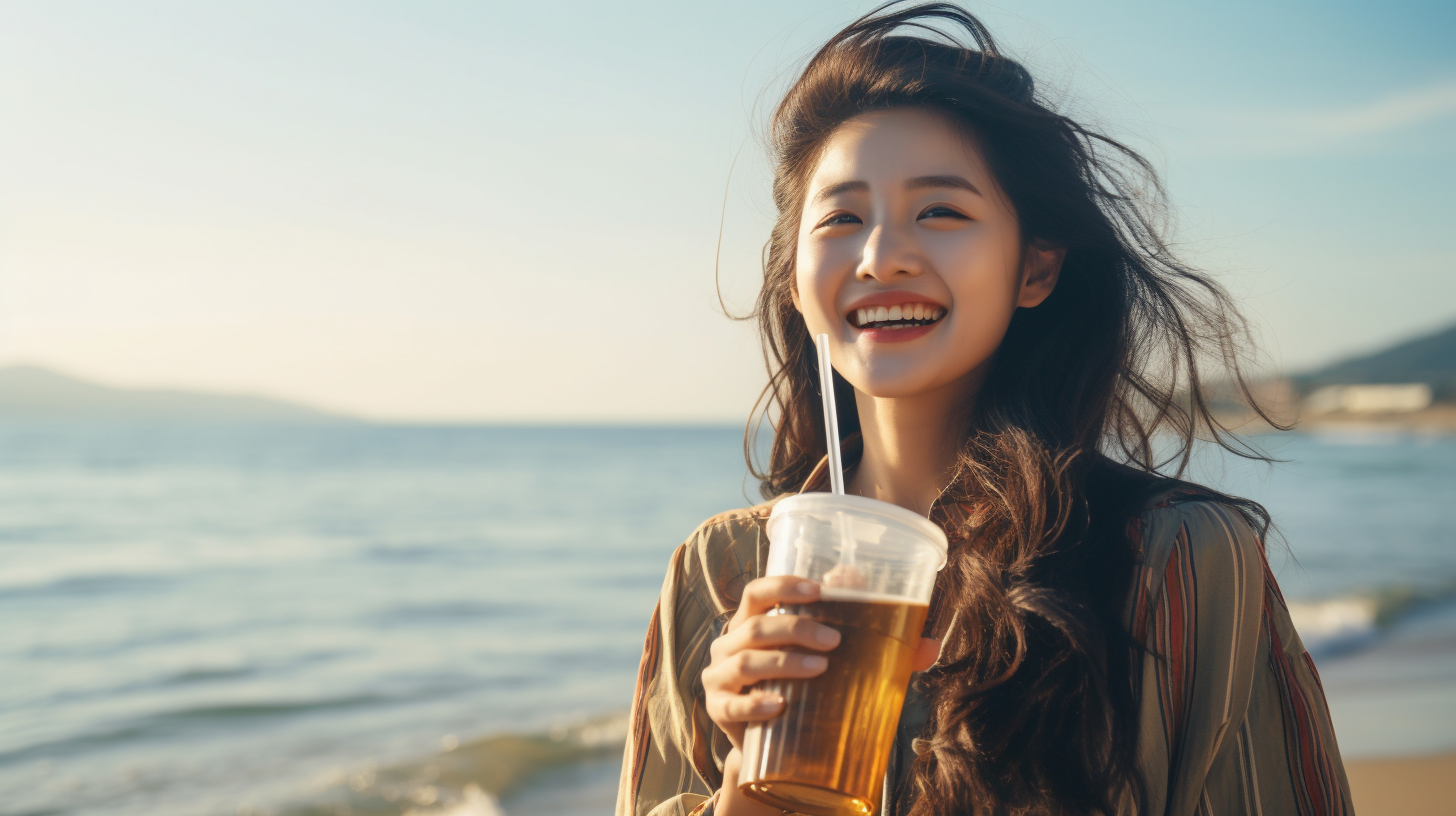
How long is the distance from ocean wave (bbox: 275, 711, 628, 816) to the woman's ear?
14.8 feet

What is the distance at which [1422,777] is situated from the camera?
5.55m

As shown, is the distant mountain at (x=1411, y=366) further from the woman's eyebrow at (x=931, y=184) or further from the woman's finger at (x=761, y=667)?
the woman's finger at (x=761, y=667)

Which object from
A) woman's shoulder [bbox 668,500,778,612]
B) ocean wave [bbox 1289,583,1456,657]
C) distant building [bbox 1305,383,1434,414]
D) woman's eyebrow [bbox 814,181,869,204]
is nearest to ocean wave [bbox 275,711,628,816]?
woman's shoulder [bbox 668,500,778,612]

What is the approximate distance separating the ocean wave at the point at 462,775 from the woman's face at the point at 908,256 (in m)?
4.51

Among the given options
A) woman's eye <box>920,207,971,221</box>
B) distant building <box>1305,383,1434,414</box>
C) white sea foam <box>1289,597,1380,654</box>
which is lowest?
white sea foam <box>1289,597,1380,654</box>

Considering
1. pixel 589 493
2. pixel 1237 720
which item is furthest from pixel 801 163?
pixel 589 493

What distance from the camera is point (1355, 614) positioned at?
1016cm

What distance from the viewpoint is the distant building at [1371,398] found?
53406mm

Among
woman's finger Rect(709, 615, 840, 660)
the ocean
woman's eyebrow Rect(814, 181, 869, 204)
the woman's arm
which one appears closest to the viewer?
woman's finger Rect(709, 615, 840, 660)

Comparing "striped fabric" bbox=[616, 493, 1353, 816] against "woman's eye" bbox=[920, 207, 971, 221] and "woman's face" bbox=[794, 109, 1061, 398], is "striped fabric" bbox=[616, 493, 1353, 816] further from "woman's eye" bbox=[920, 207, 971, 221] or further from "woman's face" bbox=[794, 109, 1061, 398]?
"woman's eye" bbox=[920, 207, 971, 221]

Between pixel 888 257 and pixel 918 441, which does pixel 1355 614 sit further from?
pixel 888 257

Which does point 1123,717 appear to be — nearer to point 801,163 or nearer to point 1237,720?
point 1237,720

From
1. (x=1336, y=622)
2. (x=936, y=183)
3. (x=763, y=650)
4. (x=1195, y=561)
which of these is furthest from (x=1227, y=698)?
(x=1336, y=622)

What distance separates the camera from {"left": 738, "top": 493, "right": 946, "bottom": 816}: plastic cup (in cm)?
145
